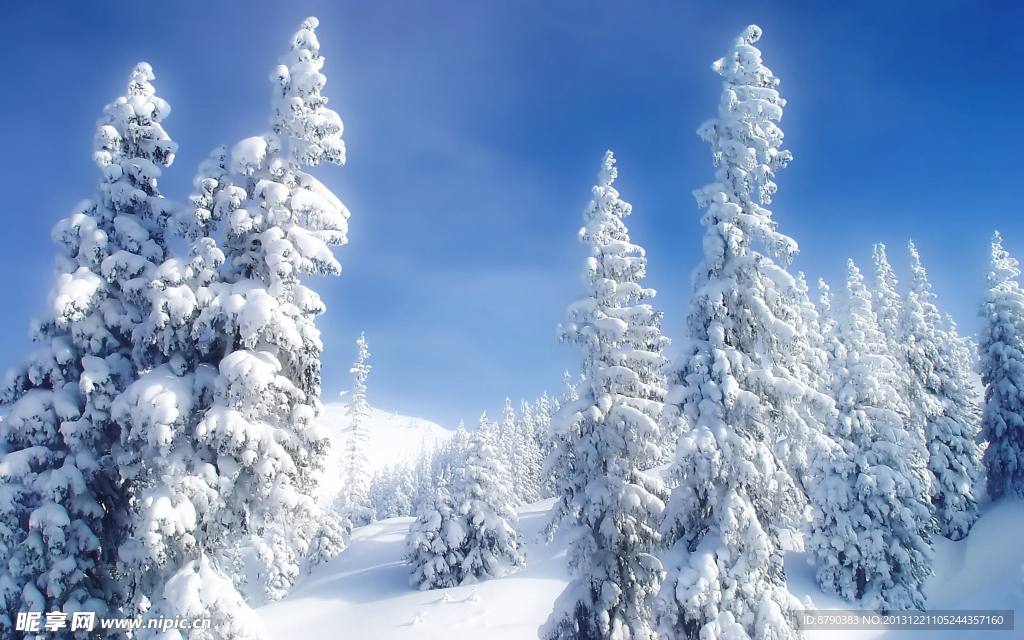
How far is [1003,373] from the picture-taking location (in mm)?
33688

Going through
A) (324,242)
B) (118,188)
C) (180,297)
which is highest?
(118,188)

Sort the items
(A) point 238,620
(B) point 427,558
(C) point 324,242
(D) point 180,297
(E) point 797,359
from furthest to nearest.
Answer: (B) point 427,558
(E) point 797,359
(C) point 324,242
(D) point 180,297
(A) point 238,620

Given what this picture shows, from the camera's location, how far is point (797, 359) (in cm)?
1531

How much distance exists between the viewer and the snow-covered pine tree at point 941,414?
108ft

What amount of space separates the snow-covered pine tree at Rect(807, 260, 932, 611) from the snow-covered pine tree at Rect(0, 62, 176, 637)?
29.5 metres

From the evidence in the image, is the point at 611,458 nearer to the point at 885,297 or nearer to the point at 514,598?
the point at 514,598

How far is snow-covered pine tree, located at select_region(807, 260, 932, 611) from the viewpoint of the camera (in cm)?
2652

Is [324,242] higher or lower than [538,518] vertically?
higher

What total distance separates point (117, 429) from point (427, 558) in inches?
990

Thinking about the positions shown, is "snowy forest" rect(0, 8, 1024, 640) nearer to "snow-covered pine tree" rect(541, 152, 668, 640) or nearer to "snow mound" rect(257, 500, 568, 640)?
"snow-covered pine tree" rect(541, 152, 668, 640)

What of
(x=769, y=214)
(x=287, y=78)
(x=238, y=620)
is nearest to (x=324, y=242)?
(x=287, y=78)


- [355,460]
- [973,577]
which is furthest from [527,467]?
[973,577]

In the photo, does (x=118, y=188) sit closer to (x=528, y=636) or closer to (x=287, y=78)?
(x=287, y=78)

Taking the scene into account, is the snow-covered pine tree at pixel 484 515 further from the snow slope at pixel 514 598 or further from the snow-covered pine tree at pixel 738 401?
the snow-covered pine tree at pixel 738 401
